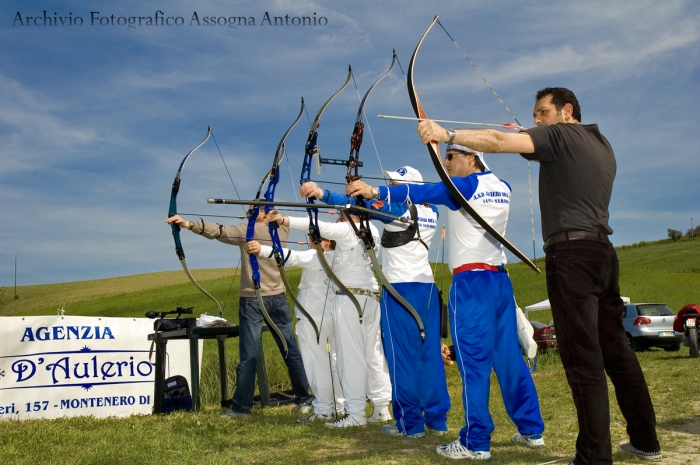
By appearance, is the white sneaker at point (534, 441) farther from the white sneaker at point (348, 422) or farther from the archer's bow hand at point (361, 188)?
the archer's bow hand at point (361, 188)

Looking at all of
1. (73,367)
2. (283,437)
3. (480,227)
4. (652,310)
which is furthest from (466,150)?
(652,310)

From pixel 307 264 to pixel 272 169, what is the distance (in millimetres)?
984

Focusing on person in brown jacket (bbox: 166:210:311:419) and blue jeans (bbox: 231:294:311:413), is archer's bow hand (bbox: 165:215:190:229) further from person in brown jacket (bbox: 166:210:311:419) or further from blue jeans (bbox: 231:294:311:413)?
blue jeans (bbox: 231:294:311:413)

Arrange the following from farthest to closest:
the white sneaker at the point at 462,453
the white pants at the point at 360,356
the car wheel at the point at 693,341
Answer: the car wheel at the point at 693,341, the white pants at the point at 360,356, the white sneaker at the point at 462,453

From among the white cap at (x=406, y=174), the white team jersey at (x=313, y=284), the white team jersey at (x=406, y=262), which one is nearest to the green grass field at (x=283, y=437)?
the white team jersey at (x=313, y=284)

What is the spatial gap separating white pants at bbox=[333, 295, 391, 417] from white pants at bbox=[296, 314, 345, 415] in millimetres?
358

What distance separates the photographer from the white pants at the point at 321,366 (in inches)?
228

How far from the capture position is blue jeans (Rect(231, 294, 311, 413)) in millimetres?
6273

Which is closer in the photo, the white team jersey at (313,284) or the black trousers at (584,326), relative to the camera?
the black trousers at (584,326)

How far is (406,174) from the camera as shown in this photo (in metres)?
5.33

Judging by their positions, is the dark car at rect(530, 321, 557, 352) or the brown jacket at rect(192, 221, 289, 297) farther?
the dark car at rect(530, 321, 557, 352)

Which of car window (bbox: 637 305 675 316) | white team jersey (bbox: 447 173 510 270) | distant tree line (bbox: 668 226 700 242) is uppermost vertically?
distant tree line (bbox: 668 226 700 242)

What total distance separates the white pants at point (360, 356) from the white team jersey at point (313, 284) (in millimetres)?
692

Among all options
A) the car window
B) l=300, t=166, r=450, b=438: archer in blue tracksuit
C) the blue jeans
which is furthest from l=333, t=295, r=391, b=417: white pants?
the car window
